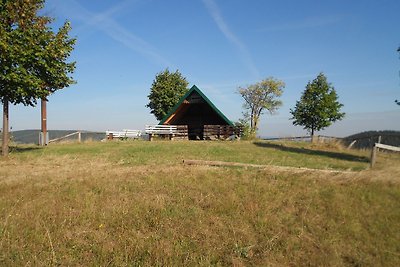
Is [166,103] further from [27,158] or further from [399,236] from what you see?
[399,236]

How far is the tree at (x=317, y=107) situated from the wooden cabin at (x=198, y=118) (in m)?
14.2

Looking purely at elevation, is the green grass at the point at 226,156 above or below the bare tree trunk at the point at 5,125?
below

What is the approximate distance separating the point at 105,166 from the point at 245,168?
19.4 feet

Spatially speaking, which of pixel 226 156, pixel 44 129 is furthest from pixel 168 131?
pixel 226 156

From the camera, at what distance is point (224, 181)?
375 inches

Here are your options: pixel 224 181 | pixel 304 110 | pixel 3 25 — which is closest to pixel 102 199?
pixel 224 181

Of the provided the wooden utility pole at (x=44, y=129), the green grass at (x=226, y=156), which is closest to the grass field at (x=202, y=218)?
the green grass at (x=226, y=156)

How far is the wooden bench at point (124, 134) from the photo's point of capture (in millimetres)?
32681

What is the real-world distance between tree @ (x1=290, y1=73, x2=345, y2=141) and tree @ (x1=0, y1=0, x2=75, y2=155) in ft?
111

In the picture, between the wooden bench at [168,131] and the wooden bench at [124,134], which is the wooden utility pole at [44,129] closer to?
the wooden bench at [124,134]

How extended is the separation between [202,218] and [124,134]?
28.7 m

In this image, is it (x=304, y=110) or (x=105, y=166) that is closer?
(x=105, y=166)

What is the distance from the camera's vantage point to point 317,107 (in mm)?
41188

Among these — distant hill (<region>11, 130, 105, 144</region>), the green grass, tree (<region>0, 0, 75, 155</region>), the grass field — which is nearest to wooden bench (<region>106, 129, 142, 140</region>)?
distant hill (<region>11, 130, 105, 144</region>)
